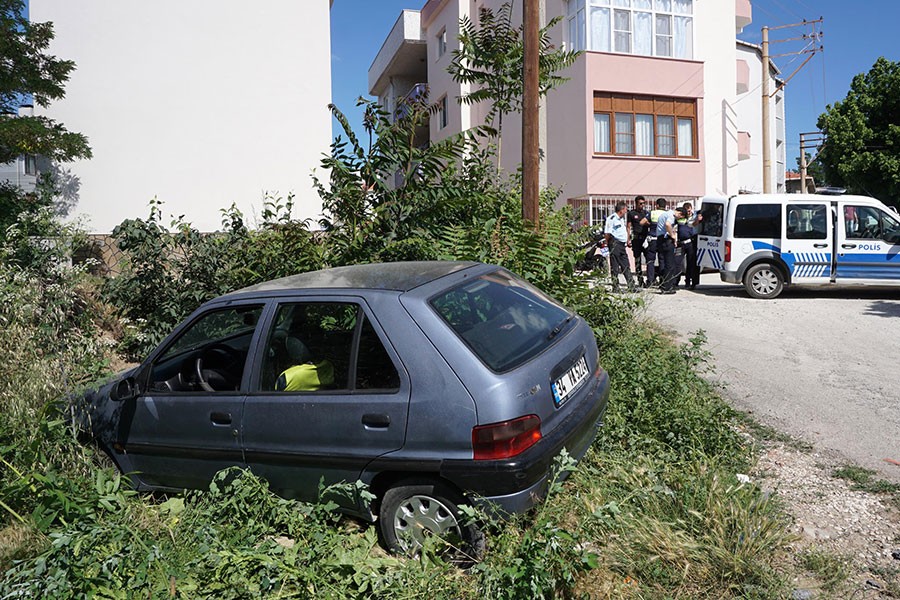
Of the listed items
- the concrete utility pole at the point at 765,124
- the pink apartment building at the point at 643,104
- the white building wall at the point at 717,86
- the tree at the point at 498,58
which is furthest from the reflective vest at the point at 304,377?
the concrete utility pole at the point at 765,124

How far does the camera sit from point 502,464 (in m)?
3.62

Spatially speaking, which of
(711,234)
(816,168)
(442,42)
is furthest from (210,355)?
Answer: (816,168)

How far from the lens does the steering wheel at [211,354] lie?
4785 millimetres

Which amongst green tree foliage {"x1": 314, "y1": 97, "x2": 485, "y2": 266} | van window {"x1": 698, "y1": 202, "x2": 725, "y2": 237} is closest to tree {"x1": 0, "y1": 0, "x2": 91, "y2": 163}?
green tree foliage {"x1": 314, "y1": 97, "x2": 485, "y2": 266}

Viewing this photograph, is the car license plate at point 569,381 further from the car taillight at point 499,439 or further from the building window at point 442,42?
the building window at point 442,42

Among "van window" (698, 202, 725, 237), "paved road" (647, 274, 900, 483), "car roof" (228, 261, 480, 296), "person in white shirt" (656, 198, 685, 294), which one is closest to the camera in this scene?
"car roof" (228, 261, 480, 296)

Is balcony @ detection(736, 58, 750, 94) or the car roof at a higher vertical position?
balcony @ detection(736, 58, 750, 94)

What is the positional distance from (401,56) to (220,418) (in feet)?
114

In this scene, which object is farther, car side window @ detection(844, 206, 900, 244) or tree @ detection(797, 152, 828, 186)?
tree @ detection(797, 152, 828, 186)

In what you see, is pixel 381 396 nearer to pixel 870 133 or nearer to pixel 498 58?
pixel 498 58

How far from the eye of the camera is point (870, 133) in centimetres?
3366

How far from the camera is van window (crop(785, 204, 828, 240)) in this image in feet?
42.8

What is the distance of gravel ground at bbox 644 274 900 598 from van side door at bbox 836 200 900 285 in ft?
1.62

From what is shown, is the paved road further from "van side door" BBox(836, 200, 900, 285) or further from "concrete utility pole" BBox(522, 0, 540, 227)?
"concrete utility pole" BBox(522, 0, 540, 227)
